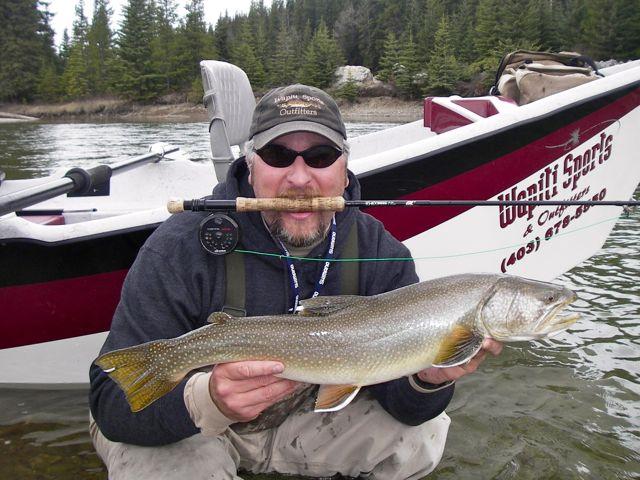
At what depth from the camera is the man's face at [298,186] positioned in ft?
8.68

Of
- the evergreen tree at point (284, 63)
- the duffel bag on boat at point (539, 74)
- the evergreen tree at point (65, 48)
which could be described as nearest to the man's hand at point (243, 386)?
the duffel bag on boat at point (539, 74)

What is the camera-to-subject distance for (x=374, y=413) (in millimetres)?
2857

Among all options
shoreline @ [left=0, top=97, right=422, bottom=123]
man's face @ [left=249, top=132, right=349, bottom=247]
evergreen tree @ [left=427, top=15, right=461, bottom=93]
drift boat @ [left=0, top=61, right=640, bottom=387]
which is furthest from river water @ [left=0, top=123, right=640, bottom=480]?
evergreen tree @ [left=427, top=15, right=461, bottom=93]

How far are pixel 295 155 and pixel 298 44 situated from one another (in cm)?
9828

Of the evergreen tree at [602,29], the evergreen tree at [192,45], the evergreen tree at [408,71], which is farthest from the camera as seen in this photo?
the evergreen tree at [192,45]

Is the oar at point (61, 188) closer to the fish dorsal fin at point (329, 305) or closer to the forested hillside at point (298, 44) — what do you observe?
the fish dorsal fin at point (329, 305)

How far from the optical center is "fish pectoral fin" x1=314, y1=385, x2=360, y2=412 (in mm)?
2297

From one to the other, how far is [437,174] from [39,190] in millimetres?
2453

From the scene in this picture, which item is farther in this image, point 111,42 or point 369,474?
point 111,42

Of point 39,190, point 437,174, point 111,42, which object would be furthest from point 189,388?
point 111,42

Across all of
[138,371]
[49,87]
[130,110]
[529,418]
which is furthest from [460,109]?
[49,87]

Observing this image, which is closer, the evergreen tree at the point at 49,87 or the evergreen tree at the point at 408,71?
the evergreen tree at the point at 408,71

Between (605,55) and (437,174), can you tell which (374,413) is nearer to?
(437,174)

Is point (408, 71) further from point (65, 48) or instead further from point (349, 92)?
point (65, 48)
